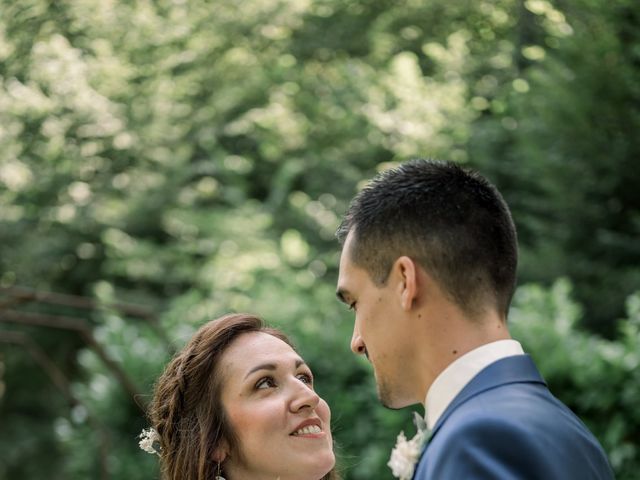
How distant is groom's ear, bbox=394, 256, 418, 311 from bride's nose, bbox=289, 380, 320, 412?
1364 mm

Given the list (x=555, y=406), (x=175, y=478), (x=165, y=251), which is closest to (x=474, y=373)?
(x=555, y=406)

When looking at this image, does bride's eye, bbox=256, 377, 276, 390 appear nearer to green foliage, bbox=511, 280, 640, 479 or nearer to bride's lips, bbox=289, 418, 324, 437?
bride's lips, bbox=289, 418, 324, 437

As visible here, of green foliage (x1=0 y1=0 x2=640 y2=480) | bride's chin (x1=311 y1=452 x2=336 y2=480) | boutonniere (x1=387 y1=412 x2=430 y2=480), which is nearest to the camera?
boutonniere (x1=387 y1=412 x2=430 y2=480)

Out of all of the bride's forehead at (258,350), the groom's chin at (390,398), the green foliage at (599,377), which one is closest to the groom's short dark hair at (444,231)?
the groom's chin at (390,398)

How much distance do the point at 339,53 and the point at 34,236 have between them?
5.34 m

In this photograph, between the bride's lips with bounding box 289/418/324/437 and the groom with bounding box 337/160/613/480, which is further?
the bride's lips with bounding box 289/418/324/437

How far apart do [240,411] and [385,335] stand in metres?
1.45

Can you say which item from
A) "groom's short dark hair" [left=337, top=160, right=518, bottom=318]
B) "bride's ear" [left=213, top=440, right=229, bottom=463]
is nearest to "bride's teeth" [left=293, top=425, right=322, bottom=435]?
"bride's ear" [left=213, top=440, right=229, bottom=463]

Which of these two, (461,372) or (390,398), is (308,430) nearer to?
(390,398)

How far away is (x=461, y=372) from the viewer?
221 centimetres

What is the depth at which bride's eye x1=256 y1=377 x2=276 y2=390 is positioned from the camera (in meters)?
3.64

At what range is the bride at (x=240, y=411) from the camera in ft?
11.6

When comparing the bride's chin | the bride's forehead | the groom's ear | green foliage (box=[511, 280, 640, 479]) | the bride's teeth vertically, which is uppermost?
the groom's ear

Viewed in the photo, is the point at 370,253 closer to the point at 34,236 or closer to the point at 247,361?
the point at 247,361
